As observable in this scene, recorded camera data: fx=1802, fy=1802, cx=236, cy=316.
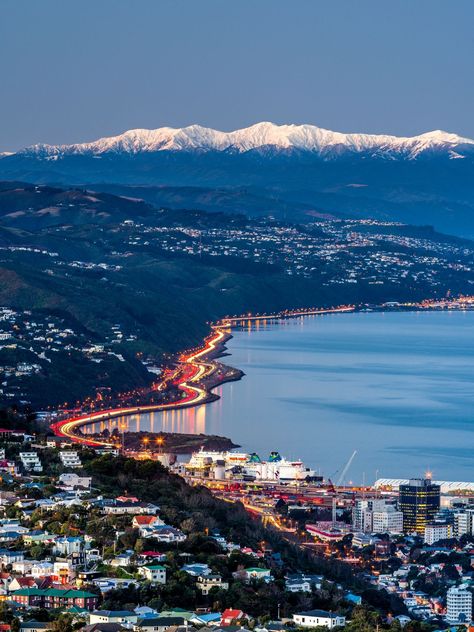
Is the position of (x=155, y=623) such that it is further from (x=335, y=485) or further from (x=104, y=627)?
(x=335, y=485)

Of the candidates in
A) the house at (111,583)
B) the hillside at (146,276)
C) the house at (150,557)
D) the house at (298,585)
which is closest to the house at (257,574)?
the house at (298,585)

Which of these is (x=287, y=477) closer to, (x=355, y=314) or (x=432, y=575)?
(x=432, y=575)

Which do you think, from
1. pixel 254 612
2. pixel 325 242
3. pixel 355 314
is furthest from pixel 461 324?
pixel 254 612

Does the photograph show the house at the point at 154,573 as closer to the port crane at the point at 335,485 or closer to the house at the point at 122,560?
the house at the point at 122,560

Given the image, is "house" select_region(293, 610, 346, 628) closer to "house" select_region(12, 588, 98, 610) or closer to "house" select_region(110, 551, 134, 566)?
"house" select_region(12, 588, 98, 610)

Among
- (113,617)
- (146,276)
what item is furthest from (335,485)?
(146,276)

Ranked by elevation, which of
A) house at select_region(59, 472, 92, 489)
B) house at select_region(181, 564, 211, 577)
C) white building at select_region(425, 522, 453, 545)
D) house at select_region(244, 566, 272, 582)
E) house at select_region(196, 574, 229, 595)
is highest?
house at select_region(59, 472, 92, 489)

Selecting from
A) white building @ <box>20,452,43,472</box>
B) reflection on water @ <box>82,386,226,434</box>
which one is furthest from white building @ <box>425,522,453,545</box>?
reflection on water @ <box>82,386,226,434</box>
